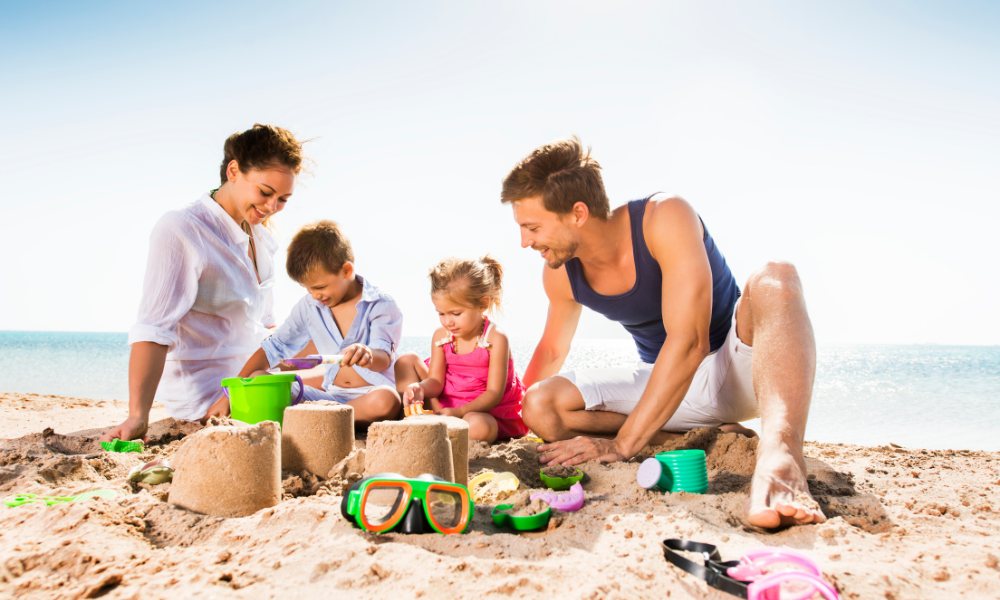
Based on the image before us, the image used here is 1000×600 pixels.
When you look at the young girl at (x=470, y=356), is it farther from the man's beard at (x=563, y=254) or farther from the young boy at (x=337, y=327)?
the man's beard at (x=563, y=254)

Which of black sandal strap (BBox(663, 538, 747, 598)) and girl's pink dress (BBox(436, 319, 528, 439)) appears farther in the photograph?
girl's pink dress (BBox(436, 319, 528, 439))

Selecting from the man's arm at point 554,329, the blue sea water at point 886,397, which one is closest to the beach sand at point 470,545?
the man's arm at point 554,329

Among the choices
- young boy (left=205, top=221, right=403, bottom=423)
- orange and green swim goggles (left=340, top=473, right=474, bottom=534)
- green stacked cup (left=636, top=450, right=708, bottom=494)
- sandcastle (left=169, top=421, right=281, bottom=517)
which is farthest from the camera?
young boy (left=205, top=221, right=403, bottom=423)

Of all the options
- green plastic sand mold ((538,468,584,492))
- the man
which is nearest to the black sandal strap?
the man

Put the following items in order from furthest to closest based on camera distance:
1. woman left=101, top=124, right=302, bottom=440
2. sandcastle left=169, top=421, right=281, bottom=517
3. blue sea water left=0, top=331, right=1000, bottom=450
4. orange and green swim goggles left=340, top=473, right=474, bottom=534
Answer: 1. blue sea water left=0, top=331, right=1000, bottom=450
2. woman left=101, top=124, right=302, bottom=440
3. sandcastle left=169, top=421, right=281, bottom=517
4. orange and green swim goggles left=340, top=473, right=474, bottom=534

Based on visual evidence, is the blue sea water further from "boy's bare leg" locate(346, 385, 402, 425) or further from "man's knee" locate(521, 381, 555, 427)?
"boy's bare leg" locate(346, 385, 402, 425)

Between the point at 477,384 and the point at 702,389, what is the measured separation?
1.38 m

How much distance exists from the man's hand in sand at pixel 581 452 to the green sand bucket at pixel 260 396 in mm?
1204

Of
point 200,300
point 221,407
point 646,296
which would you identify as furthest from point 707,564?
point 200,300

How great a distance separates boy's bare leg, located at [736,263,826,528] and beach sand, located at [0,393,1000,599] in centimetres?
7

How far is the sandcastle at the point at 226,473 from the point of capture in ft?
6.26

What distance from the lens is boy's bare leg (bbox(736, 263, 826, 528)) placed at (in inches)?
70.2

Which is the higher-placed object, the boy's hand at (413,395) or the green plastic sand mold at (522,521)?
the boy's hand at (413,395)

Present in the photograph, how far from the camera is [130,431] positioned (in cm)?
319
